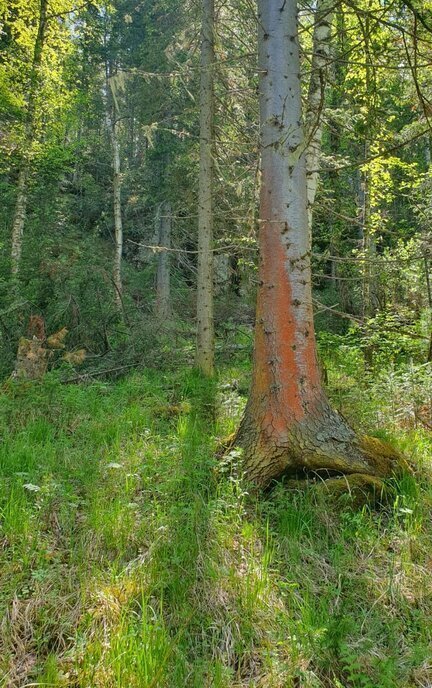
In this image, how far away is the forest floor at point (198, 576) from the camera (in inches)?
79.0

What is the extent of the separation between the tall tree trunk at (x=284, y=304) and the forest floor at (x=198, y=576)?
1.17 ft

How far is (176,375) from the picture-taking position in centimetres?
713

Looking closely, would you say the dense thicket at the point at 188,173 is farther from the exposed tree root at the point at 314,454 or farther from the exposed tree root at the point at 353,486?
the exposed tree root at the point at 353,486

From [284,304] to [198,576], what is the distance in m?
2.10

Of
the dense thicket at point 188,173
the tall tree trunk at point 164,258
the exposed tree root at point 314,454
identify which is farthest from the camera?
the tall tree trunk at point 164,258

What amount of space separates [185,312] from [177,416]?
304 inches

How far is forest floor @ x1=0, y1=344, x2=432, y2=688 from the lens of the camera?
201cm

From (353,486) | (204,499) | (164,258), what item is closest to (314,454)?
(353,486)

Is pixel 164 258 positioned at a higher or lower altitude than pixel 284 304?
higher

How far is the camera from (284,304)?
11.7ft

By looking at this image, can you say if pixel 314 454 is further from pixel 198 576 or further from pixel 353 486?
pixel 198 576

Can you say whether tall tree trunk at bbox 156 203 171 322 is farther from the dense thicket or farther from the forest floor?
the forest floor

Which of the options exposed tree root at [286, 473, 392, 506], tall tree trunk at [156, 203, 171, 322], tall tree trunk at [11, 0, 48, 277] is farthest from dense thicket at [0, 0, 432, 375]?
exposed tree root at [286, 473, 392, 506]

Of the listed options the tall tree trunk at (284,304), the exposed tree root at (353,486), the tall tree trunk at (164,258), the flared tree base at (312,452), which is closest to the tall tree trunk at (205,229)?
the tall tree trunk at (284,304)
